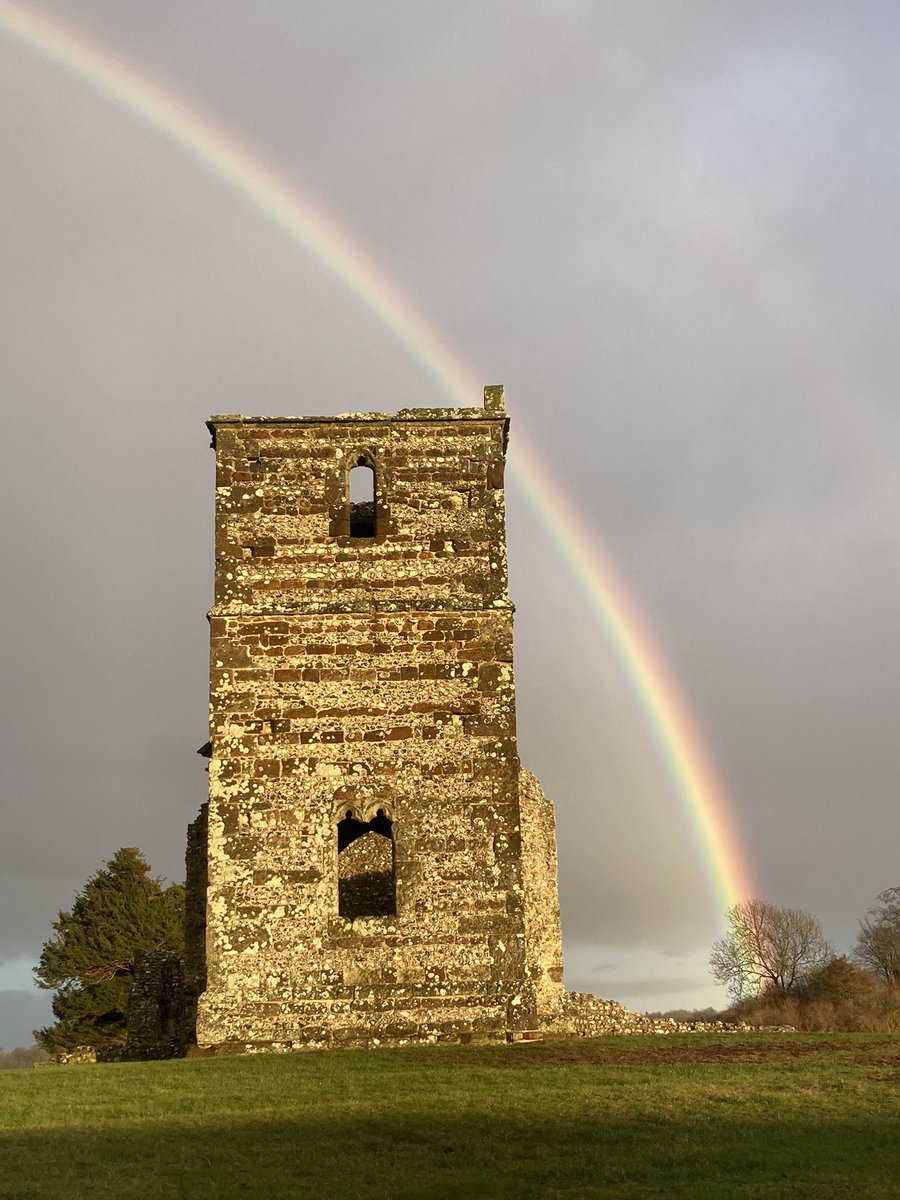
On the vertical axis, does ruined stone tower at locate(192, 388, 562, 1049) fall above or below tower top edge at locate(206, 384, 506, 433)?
below

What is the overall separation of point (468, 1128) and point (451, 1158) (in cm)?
106

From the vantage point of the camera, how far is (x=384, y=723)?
1938cm

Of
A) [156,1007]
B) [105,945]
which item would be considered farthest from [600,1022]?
[105,945]

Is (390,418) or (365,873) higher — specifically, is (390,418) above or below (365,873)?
above

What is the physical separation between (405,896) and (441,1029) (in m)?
1.96

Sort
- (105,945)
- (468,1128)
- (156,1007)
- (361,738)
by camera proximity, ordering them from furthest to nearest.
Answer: (105,945)
(156,1007)
(361,738)
(468,1128)

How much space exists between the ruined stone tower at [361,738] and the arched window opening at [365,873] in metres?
0.53

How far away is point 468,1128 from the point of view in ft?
33.6

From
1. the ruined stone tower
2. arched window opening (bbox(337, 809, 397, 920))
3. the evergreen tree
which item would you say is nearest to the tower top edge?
the ruined stone tower

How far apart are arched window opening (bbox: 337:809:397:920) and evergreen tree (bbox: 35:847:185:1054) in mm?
20806

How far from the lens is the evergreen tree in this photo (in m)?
41.6

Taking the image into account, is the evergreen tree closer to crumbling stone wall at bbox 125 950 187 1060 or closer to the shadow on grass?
crumbling stone wall at bbox 125 950 187 1060

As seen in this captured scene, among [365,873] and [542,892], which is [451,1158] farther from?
[542,892]

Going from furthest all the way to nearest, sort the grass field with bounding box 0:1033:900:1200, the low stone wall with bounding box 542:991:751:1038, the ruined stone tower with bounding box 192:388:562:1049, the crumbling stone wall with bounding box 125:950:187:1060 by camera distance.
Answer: the crumbling stone wall with bounding box 125:950:187:1060
the low stone wall with bounding box 542:991:751:1038
the ruined stone tower with bounding box 192:388:562:1049
the grass field with bounding box 0:1033:900:1200
